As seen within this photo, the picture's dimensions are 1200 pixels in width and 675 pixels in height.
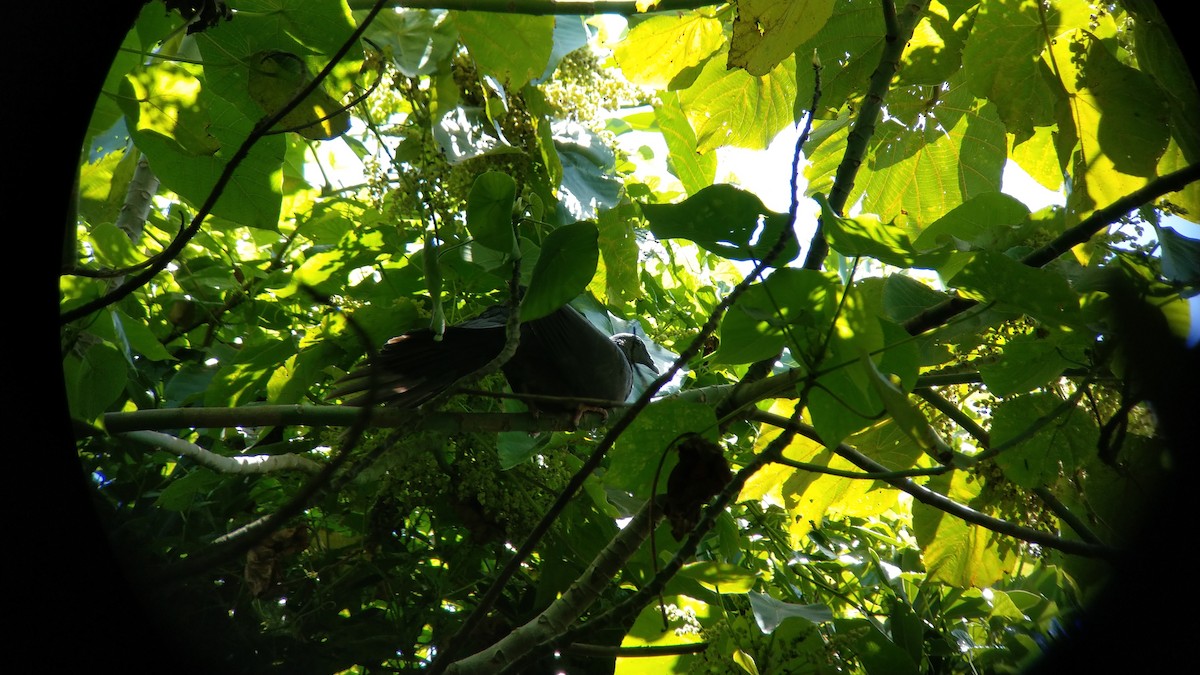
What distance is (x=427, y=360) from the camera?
1462 mm

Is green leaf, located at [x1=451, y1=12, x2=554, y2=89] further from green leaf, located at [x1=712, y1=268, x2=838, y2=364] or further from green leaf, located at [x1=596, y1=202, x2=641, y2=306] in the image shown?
green leaf, located at [x1=712, y1=268, x2=838, y2=364]

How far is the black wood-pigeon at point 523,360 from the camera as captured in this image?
1409 millimetres

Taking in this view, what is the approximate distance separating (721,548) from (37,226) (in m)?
1.16

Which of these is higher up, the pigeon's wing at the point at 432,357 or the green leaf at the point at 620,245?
the green leaf at the point at 620,245

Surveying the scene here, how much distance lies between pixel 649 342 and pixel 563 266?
3.15ft

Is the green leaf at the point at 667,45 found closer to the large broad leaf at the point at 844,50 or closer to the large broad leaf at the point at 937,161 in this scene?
the large broad leaf at the point at 844,50

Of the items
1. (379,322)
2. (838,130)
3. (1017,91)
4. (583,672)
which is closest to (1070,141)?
(1017,91)

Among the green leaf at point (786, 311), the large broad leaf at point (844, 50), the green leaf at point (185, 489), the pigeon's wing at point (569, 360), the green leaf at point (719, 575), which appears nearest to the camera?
the green leaf at point (786, 311)

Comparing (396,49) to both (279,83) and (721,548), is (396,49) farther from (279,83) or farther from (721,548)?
(721,548)

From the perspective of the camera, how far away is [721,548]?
1.44m

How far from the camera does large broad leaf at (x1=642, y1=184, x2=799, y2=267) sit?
0.74 meters

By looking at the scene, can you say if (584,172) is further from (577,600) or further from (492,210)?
(577,600)

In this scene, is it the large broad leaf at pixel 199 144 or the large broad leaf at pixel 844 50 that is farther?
the large broad leaf at pixel 844 50

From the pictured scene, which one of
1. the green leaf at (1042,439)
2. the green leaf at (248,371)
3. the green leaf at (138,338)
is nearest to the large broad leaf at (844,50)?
the green leaf at (1042,439)
